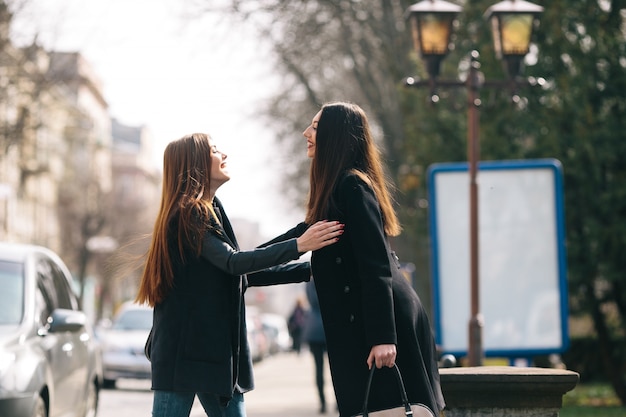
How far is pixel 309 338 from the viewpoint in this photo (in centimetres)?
1570

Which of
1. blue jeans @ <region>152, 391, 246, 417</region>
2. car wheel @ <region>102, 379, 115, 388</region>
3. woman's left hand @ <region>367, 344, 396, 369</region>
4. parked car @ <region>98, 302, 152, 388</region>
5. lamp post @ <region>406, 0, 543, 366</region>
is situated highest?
lamp post @ <region>406, 0, 543, 366</region>

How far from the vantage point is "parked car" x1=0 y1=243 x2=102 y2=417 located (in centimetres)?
819

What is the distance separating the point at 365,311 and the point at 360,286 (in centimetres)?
18

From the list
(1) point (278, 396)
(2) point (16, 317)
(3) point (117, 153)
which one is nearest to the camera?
(2) point (16, 317)

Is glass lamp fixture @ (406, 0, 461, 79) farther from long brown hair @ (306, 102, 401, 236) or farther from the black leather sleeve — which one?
the black leather sleeve

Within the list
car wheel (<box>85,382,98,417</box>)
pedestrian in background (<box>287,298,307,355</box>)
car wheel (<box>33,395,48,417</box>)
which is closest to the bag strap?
car wheel (<box>33,395,48,417</box>)

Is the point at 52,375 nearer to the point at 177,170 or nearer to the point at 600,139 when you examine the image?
the point at 177,170

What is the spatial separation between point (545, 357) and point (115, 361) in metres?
7.70

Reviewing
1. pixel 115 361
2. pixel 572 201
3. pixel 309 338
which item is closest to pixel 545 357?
pixel 572 201

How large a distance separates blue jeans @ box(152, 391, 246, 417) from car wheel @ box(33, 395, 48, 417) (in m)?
2.89

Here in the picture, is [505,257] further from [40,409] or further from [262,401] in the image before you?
[40,409]

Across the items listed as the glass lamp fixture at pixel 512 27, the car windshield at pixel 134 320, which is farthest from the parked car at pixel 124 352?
the glass lamp fixture at pixel 512 27

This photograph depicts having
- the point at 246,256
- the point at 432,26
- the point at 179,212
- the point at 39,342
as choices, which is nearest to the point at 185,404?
the point at 246,256

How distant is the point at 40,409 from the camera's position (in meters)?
8.55
